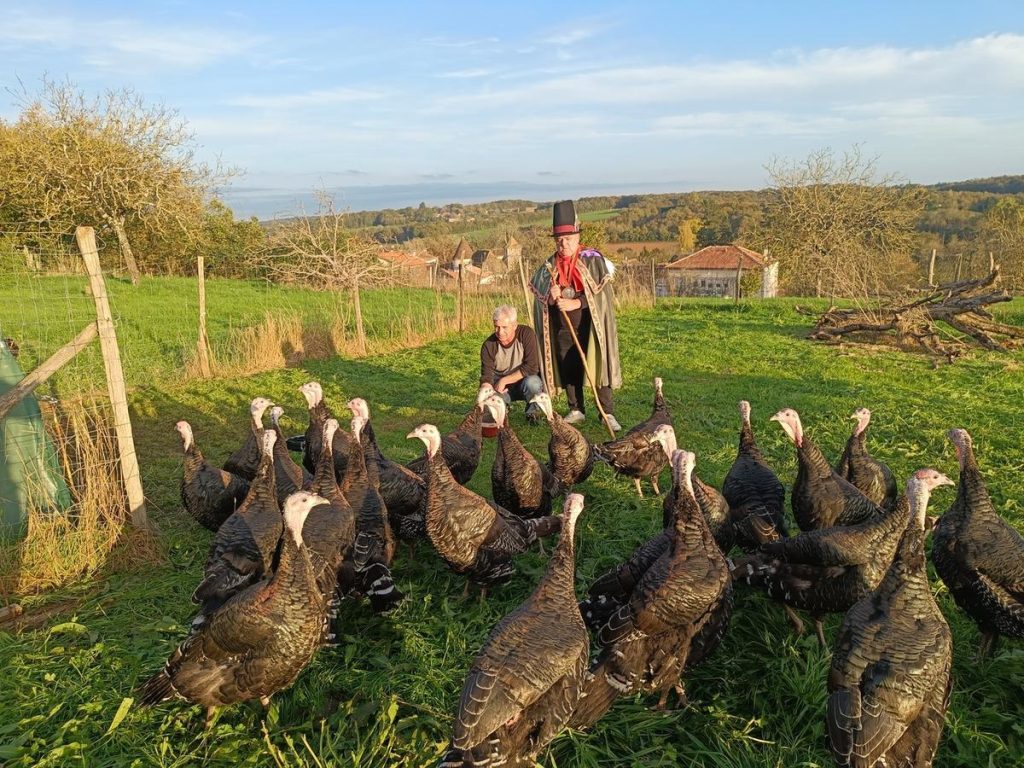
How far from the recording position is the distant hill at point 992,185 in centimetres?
5756

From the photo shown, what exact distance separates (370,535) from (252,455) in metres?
2.24

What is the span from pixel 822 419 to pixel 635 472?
3679mm

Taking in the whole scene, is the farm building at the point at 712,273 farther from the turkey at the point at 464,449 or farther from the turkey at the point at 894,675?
the turkey at the point at 894,675

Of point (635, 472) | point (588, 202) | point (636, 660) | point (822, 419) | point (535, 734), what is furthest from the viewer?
point (588, 202)

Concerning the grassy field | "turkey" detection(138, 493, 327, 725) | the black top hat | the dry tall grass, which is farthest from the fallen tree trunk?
the dry tall grass

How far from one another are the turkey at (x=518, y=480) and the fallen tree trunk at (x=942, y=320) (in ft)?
32.3

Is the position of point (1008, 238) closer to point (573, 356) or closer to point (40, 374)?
point (573, 356)

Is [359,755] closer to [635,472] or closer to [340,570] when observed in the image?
[340,570]

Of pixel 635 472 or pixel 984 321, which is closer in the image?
pixel 635 472

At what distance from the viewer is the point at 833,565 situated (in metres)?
3.76

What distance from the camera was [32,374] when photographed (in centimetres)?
496

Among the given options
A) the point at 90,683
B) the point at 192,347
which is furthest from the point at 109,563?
the point at 192,347

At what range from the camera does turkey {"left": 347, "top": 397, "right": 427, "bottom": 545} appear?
5.36 metres

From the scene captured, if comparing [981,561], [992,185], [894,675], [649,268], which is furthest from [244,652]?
[992,185]
